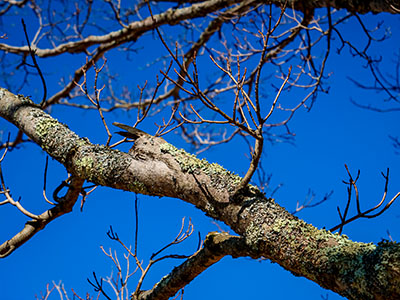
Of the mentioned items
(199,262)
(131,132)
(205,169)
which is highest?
(131,132)

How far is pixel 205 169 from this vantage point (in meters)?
1.74

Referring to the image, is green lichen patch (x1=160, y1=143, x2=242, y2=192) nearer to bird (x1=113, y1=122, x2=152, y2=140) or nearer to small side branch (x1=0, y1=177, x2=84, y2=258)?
bird (x1=113, y1=122, x2=152, y2=140)

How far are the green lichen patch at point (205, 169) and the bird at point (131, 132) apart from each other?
18 cm

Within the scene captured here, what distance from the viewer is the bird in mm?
2000

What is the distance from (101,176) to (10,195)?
2.65 ft

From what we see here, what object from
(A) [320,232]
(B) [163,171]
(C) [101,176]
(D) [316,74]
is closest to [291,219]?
(A) [320,232]

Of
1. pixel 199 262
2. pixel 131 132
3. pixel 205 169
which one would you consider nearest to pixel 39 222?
pixel 131 132

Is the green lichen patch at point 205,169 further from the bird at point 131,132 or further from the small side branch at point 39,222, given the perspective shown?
the small side branch at point 39,222

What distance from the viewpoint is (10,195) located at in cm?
235

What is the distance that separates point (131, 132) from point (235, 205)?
696 mm

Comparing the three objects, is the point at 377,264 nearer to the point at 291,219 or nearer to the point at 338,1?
the point at 291,219

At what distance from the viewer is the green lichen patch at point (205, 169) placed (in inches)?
66.8

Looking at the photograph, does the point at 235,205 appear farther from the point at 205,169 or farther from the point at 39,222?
the point at 39,222

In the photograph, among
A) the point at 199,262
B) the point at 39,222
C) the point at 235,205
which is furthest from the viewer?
the point at 39,222
